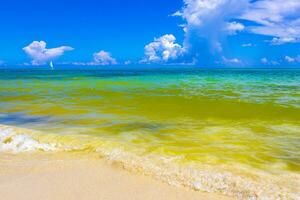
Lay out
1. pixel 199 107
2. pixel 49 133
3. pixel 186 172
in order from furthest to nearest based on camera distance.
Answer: pixel 199 107 < pixel 49 133 < pixel 186 172

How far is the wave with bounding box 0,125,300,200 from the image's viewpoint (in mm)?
4656

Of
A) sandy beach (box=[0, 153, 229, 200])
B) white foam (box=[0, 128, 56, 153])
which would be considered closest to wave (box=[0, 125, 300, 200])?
white foam (box=[0, 128, 56, 153])

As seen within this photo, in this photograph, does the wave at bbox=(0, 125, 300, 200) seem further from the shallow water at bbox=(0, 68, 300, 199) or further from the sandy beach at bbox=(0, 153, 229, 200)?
the sandy beach at bbox=(0, 153, 229, 200)

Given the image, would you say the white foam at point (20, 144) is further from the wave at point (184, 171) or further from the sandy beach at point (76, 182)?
the sandy beach at point (76, 182)

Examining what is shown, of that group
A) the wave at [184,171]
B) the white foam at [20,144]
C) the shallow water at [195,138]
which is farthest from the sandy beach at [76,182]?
the white foam at [20,144]

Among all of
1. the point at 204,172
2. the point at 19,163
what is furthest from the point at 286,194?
the point at 19,163

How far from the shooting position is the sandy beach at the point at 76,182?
176 inches

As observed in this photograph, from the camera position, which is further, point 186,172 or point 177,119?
point 177,119

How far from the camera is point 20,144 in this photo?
289 inches

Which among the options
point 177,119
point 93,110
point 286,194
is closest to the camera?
point 286,194

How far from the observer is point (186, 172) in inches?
211

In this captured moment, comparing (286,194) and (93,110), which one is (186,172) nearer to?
(286,194)

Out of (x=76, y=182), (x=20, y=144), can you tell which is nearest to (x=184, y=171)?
(x=76, y=182)

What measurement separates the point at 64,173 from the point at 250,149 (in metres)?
4.09
